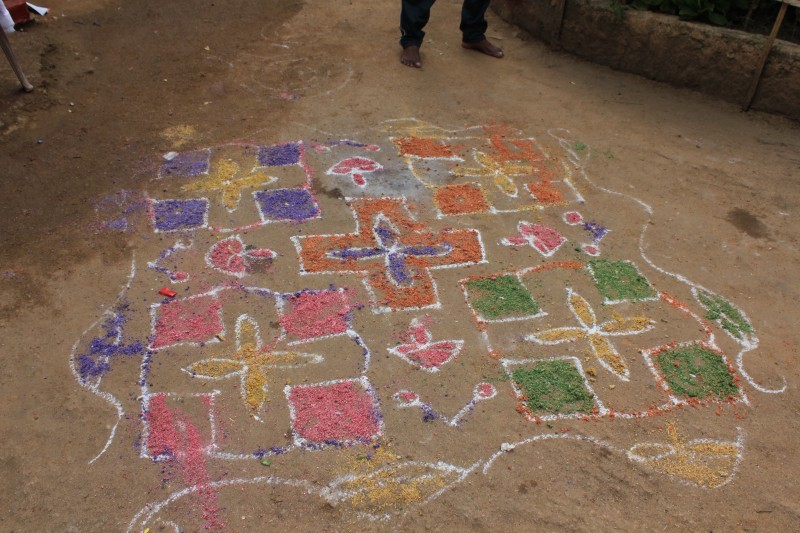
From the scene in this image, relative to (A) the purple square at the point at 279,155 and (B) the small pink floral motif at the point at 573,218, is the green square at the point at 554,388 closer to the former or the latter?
(B) the small pink floral motif at the point at 573,218

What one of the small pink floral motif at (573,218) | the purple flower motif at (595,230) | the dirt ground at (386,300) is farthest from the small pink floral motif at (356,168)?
the purple flower motif at (595,230)

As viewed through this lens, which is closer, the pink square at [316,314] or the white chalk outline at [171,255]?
the pink square at [316,314]

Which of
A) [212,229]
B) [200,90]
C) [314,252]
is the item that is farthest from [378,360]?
[200,90]

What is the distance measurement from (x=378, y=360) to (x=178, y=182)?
2.07 meters

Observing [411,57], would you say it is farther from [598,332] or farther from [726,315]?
[726,315]

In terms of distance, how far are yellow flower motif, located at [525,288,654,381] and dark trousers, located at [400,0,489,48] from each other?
11.2 ft

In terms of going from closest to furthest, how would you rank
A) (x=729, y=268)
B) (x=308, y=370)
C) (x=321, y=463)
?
(x=321, y=463) → (x=308, y=370) → (x=729, y=268)

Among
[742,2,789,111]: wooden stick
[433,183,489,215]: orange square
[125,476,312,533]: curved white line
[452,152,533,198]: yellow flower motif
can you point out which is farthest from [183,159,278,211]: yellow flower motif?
[742,2,789,111]: wooden stick

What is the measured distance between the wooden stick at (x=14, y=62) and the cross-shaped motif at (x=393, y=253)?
2801 mm

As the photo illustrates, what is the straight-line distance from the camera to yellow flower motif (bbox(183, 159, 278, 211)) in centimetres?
427

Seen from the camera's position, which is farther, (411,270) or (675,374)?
(411,270)

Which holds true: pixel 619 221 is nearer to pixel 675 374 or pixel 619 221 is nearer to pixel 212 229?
pixel 675 374

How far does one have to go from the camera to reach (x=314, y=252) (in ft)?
12.8

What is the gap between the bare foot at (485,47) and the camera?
6227 mm
